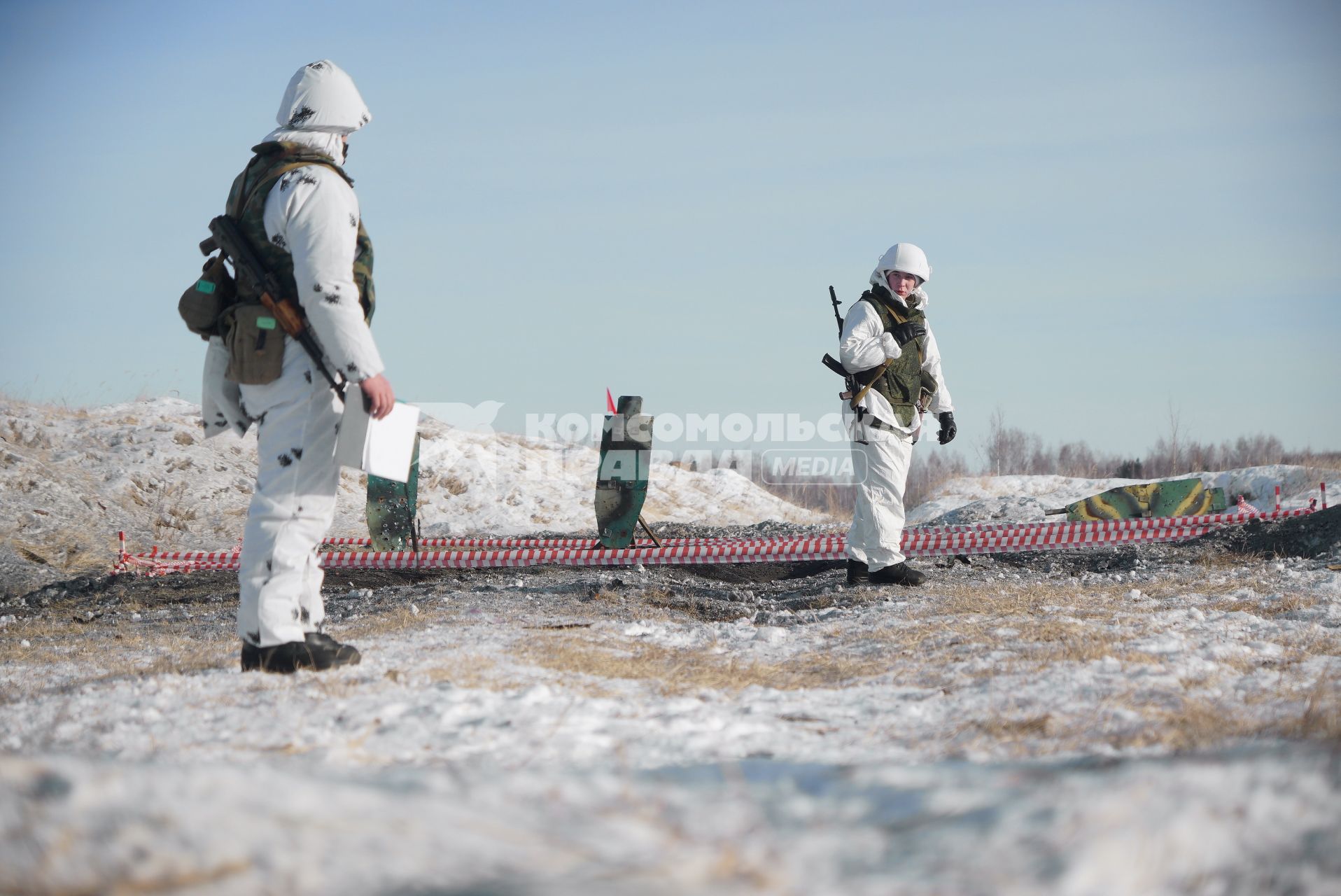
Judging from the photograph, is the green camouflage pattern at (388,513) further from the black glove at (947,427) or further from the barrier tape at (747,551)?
the black glove at (947,427)

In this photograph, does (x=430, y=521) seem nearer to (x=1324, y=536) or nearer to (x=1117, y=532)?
(x=1117, y=532)

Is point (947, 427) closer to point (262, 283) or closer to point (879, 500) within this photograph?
point (879, 500)

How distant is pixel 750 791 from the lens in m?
1.97

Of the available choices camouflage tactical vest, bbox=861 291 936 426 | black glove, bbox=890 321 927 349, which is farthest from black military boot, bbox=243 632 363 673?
black glove, bbox=890 321 927 349

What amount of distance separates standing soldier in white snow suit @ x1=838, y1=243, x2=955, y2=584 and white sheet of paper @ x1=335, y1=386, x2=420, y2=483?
4.35m

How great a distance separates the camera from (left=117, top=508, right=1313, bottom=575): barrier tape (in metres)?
10.1

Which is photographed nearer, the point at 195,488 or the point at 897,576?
the point at 897,576

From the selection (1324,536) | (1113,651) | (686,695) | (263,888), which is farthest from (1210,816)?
(1324,536)

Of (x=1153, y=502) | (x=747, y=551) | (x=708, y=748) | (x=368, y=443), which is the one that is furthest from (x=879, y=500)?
(x=1153, y=502)

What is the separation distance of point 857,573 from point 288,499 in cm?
501

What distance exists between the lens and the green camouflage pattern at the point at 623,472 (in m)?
10.2

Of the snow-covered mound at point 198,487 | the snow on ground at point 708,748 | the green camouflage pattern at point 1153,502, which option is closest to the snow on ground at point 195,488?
the snow-covered mound at point 198,487

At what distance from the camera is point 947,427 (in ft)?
29.5

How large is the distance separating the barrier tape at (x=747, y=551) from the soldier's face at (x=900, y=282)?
2574mm
